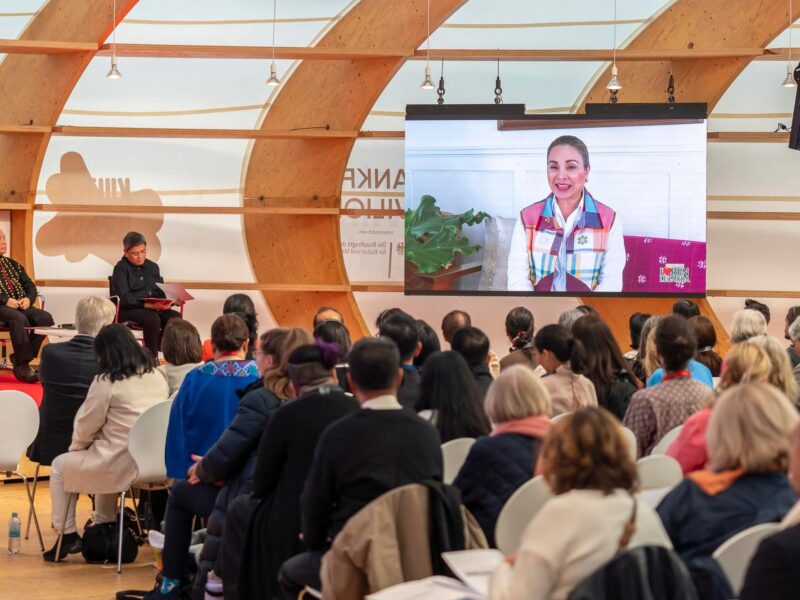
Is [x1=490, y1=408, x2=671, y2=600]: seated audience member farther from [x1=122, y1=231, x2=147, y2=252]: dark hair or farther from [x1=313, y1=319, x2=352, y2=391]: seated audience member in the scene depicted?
[x1=122, y1=231, x2=147, y2=252]: dark hair

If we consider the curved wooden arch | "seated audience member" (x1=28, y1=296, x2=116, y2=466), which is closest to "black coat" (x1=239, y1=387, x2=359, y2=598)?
"seated audience member" (x1=28, y1=296, x2=116, y2=466)

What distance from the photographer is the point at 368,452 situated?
2877 mm

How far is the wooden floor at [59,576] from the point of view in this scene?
15.0ft

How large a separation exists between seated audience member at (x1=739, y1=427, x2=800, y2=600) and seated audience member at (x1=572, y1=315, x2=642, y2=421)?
256cm

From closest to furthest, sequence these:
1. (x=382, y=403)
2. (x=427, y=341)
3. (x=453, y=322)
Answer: (x=382, y=403)
(x=427, y=341)
(x=453, y=322)

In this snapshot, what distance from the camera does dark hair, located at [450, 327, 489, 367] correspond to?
4348mm

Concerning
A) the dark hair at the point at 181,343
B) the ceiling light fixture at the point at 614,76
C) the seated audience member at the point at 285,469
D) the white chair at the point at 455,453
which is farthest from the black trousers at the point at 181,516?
the ceiling light fixture at the point at 614,76

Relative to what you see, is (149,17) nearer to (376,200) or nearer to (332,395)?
(376,200)

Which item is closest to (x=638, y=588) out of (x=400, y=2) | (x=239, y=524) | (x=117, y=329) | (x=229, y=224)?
(x=239, y=524)

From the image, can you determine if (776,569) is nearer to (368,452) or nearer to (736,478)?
(736,478)

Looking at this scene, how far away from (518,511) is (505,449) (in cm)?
27

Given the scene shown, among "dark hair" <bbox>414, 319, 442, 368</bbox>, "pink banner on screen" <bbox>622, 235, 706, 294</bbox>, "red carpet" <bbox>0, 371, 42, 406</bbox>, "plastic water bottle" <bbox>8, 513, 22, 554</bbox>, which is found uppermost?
"pink banner on screen" <bbox>622, 235, 706, 294</bbox>

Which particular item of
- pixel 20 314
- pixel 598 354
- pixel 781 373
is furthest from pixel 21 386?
pixel 781 373

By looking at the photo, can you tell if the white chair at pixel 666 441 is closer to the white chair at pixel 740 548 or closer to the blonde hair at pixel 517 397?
the blonde hair at pixel 517 397
